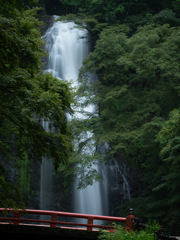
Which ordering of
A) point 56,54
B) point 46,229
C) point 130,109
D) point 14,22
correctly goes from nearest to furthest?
point 14,22 → point 46,229 → point 130,109 → point 56,54

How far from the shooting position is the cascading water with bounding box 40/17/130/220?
53.8 feet

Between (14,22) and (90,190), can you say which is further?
(90,190)

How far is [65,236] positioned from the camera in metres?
7.50

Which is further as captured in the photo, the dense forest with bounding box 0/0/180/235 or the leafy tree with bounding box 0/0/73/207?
the dense forest with bounding box 0/0/180/235

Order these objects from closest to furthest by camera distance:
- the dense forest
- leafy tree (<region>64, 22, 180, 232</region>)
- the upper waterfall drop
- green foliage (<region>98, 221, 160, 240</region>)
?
green foliage (<region>98, 221, 160, 240</region>) → the dense forest → leafy tree (<region>64, 22, 180, 232</region>) → the upper waterfall drop

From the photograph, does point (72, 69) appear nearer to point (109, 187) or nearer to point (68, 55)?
point (68, 55)

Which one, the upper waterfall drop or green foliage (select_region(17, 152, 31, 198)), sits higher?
the upper waterfall drop

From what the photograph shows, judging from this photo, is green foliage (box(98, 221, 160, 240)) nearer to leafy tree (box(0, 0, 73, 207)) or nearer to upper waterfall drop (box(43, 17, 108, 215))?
leafy tree (box(0, 0, 73, 207))

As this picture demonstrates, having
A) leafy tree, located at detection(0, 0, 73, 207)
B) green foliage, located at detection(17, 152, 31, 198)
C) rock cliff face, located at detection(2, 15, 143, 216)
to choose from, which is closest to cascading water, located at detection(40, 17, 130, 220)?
rock cliff face, located at detection(2, 15, 143, 216)

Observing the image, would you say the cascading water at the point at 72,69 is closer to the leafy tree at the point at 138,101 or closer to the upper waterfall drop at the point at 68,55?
the upper waterfall drop at the point at 68,55

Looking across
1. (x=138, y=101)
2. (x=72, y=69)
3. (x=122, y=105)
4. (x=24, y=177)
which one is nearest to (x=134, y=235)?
(x=122, y=105)

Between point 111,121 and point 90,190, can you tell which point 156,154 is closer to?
point 111,121

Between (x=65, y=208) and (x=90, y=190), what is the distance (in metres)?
2.08

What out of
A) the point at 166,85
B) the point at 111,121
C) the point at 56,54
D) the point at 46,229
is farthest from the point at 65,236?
the point at 56,54
